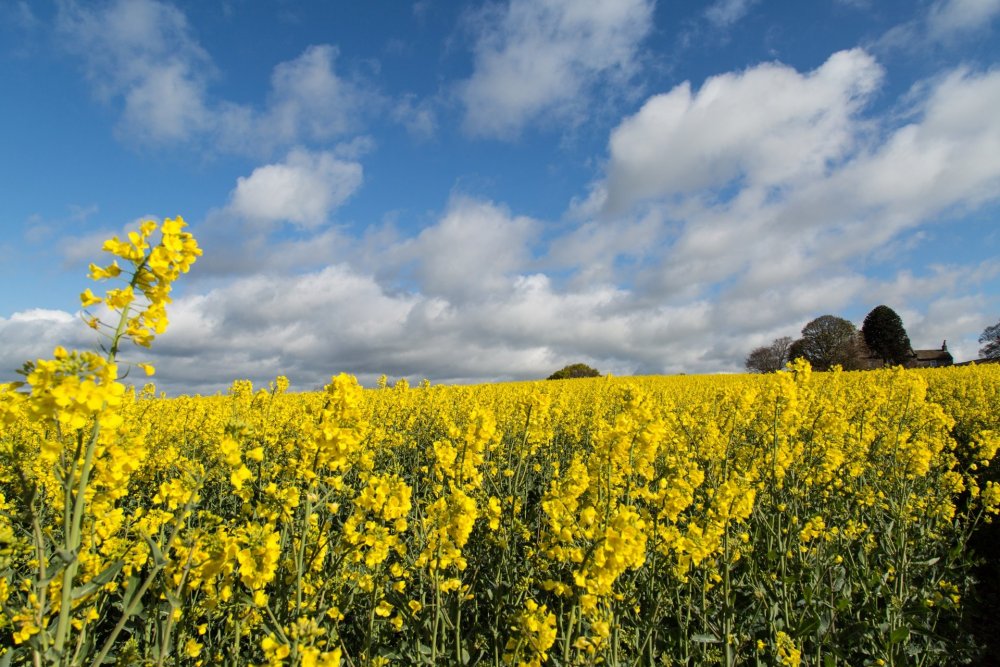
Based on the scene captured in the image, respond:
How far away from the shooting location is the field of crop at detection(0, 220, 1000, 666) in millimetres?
1798

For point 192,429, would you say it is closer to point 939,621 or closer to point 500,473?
point 500,473

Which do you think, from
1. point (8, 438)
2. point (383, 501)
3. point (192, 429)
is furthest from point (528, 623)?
point (192, 429)

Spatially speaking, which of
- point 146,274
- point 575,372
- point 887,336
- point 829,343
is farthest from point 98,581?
point 887,336

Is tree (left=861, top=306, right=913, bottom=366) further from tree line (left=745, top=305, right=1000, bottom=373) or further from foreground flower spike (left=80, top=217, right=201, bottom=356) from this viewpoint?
foreground flower spike (left=80, top=217, right=201, bottom=356)

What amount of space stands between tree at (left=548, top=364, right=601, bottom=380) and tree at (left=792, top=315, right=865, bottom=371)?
811 inches

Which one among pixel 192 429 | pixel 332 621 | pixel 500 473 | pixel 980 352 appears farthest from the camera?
pixel 980 352

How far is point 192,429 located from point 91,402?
7186 millimetres

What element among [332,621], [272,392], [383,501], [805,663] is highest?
[272,392]

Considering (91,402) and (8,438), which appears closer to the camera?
(91,402)

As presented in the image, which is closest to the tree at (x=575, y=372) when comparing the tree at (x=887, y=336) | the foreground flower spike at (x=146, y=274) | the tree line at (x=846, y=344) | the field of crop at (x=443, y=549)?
the tree line at (x=846, y=344)

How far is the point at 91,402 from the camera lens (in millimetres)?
1548

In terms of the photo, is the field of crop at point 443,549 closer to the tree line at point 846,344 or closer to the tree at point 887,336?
the tree line at point 846,344

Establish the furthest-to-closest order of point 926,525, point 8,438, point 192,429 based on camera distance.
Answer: point 192,429, point 926,525, point 8,438

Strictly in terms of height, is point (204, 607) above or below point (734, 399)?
below
